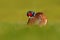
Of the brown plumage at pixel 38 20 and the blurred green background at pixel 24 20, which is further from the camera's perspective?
the brown plumage at pixel 38 20

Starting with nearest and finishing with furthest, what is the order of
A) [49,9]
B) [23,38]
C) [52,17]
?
[23,38] → [52,17] → [49,9]

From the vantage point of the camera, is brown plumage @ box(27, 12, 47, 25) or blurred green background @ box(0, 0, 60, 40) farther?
brown plumage @ box(27, 12, 47, 25)

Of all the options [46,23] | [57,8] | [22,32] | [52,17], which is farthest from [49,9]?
[22,32]

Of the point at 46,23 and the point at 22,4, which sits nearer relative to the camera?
the point at 46,23

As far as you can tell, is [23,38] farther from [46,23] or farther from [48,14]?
[48,14]

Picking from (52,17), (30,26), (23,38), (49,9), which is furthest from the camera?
(49,9)

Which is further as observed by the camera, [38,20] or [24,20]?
[24,20]

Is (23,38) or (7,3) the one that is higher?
(7,3)
